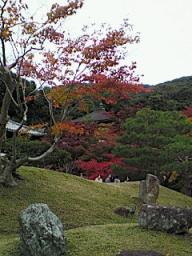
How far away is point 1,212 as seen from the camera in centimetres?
1009

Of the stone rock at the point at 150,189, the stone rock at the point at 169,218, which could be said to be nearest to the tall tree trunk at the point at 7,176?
the stone rock at the point at 150,189

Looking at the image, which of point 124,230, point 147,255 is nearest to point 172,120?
point 124,230

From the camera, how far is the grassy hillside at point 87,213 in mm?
6594

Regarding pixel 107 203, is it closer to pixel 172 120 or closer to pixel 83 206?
pixel 83 206

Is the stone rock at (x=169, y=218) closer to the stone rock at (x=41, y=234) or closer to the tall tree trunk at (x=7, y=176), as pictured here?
the stone rock at (x=41, y=234)

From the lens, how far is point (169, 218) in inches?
283

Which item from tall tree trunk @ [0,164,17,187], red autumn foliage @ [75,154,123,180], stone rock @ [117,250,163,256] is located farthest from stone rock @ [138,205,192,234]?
red autumn foliage @ [75,154,123,180]

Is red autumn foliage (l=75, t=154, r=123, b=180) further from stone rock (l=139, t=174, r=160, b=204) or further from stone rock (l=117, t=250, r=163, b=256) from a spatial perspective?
stone rock (l=117, t=250, r=163, b=256)

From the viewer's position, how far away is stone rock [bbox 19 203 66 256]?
20.1 ft

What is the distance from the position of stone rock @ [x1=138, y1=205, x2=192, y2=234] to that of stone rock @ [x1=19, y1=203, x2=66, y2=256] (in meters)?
1.59

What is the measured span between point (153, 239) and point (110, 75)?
5.14 meters

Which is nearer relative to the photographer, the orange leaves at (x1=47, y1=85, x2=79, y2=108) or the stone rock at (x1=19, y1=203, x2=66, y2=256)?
the stone rock at (x1=19, y1=203, x2=66, y2=256)

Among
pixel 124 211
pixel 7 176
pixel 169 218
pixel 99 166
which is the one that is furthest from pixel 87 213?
pixel 99 166

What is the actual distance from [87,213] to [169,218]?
4139 mm
